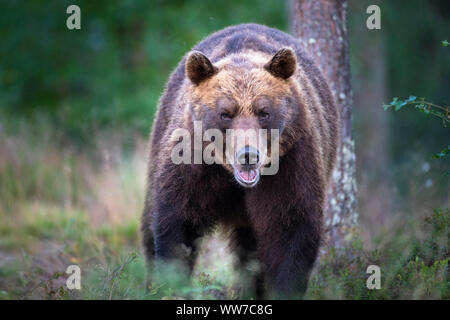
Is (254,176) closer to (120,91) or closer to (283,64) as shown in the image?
(283,64)

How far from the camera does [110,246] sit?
636 centimetres

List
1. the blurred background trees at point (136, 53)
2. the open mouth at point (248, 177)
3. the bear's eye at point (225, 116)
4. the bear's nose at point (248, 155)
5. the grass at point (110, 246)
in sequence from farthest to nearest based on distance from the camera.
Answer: the blurred background trees at point (136, 53) → the grass at point (110, 246) → the bear's eye at point (225, 116) → the open mouth at point (248, 177) → the bear's nose at point (248, 155)

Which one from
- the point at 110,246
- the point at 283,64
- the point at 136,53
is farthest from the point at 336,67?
the point at 136,53

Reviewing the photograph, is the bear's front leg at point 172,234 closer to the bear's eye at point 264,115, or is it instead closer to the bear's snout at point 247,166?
the bear's snout at point 247,166

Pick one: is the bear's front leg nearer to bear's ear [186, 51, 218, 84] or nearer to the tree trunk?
bear's ear [186, 51, 218, 84]

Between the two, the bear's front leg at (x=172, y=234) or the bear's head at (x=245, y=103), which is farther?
the bear's front leg at (x=172, y=234)

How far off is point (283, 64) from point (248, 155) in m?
0.82

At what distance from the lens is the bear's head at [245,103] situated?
3.65 metres

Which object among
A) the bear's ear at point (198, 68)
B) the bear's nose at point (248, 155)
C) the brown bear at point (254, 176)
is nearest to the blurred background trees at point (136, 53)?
the brown bear at point (254, 176)

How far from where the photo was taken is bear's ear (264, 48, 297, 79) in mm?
3851

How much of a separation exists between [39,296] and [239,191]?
2.15 metres

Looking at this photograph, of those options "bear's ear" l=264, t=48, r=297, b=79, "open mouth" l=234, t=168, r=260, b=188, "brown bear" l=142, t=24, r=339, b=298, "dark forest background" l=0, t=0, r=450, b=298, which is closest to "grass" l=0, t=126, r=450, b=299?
"dark forest background" l=0, t=0, r=450, b=298
